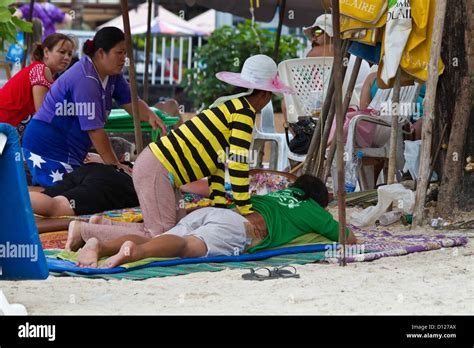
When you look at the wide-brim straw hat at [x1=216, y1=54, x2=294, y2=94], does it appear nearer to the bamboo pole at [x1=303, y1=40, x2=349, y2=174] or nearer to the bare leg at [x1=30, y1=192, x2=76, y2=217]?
the bare leg at [x1=30, y1=192, x2=76, y2=217]

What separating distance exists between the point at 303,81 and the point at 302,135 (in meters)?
1.22

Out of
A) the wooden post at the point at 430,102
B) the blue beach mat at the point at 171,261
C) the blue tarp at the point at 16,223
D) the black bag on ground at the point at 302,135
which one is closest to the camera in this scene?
the blue tarp at the point at 16,223

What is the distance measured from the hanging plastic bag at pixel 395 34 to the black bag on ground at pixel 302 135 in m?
1.12

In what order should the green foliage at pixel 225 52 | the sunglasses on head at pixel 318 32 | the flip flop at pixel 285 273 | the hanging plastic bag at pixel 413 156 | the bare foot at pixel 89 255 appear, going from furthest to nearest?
A: 1. the green foliage at pixel 225 52
2. the sunglasses on head at pixel 318 32
3. the hanging plastic bag at pixel 413 156
4. the bare foot at pixel 89 255
5. the flip flop at pixel 285 273

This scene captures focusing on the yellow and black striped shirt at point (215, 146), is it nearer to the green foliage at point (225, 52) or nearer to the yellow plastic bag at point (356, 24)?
the yellow plastic bag at point (356, 24)

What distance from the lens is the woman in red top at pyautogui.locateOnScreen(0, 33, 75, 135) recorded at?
25.4ft

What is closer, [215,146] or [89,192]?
[215,146]

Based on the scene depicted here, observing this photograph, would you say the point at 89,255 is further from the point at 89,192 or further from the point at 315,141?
the point at 315,141

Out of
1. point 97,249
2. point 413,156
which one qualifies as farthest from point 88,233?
point 413,156

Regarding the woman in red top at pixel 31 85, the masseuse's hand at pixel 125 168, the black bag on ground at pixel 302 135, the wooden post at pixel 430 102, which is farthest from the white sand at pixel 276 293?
the black bag on ground at pixel 302 135

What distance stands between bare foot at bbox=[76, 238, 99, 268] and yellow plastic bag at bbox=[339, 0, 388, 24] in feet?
9.25

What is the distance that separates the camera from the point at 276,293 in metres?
4.80

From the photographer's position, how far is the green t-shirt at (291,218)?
6051 millimetres

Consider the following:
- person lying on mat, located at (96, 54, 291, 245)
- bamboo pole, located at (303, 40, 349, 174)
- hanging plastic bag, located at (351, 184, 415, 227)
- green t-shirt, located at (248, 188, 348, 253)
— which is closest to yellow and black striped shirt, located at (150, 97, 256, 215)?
person lying on mat, located at (96, 54, 291, 245)
